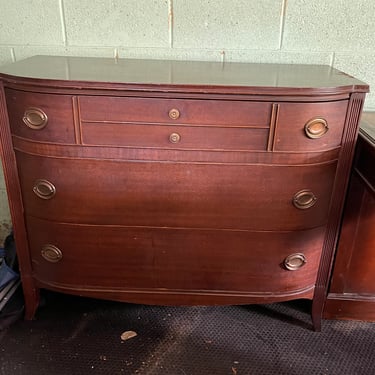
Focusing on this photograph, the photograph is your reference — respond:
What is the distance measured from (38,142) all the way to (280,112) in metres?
0.78

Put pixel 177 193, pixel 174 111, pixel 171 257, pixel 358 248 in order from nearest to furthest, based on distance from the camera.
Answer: pixel 174 111, pixel 177 193, pixel 171 257, pixel 358 248

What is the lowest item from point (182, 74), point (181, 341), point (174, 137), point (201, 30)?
point (181, 341)

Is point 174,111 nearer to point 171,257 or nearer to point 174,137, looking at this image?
point 174,137

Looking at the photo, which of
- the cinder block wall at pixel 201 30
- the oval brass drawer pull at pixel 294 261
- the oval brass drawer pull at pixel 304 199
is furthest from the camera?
the cinder block wall at pixel 201 30

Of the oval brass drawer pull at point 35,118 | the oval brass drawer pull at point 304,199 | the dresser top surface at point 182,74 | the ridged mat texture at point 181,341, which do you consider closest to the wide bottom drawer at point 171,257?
the oval brass drawer pull at point 304,199

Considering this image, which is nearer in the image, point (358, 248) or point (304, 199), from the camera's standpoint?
point (304, 199)

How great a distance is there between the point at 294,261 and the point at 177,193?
521mm

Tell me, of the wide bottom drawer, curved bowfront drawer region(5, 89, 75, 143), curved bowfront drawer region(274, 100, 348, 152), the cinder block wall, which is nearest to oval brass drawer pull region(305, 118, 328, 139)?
curved bowfront drawer region(274, 100, 348, 152)

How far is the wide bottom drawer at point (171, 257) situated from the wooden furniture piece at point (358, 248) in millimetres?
156

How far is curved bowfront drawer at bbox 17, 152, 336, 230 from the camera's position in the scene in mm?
1286

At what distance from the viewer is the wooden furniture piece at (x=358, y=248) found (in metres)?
1.35

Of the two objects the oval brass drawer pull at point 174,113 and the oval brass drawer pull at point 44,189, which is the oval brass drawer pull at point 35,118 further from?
the oval brass drawer pull at point 174,113

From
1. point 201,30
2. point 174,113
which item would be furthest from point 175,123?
point 201,30

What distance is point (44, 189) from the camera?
1.34 metres
